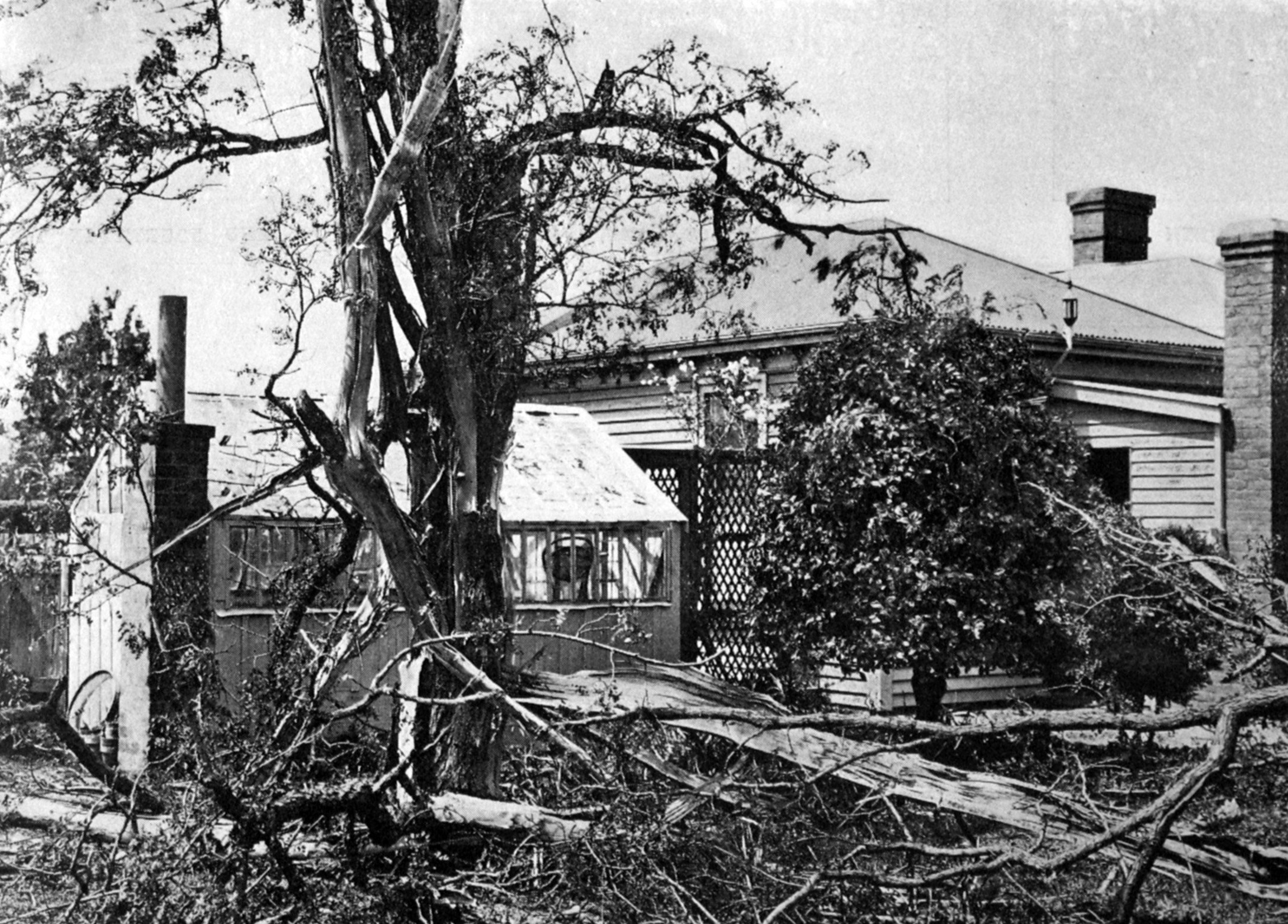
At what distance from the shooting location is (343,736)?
7680 mm

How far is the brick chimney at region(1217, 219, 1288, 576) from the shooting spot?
13.6m

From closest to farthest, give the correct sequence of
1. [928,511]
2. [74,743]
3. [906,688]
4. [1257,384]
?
[74,743]
[928,511]
[906,688]
[1257,384]

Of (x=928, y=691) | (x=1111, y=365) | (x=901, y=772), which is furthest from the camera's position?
(x=1111, y=365)

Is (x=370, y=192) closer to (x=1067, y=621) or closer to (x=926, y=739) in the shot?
(x=926, y=739)

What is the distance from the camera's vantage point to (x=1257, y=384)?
13734mm

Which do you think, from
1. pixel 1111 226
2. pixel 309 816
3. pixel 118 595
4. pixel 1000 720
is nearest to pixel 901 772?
pixel 1000 720

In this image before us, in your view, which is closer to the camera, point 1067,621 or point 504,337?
point 504,337

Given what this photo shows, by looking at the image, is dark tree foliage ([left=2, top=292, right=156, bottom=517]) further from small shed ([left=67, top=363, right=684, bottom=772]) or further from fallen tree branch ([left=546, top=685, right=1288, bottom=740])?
fallen tree branch ([left=546, top=685, right=1288, bottom=740])

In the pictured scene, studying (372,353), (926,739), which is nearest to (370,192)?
(372,353)

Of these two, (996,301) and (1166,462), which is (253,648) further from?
(996,301)

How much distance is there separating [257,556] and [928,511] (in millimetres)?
5036

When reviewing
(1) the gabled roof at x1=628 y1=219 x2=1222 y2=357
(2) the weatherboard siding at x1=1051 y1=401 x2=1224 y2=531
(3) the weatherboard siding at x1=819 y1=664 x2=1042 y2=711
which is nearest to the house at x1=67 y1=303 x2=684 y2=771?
(3) the weatherboard siding at x1=819 y1=664 x2=1042 y2=711

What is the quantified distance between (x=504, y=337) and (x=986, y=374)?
4.08m

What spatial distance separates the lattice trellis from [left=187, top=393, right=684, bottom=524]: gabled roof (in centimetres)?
44
